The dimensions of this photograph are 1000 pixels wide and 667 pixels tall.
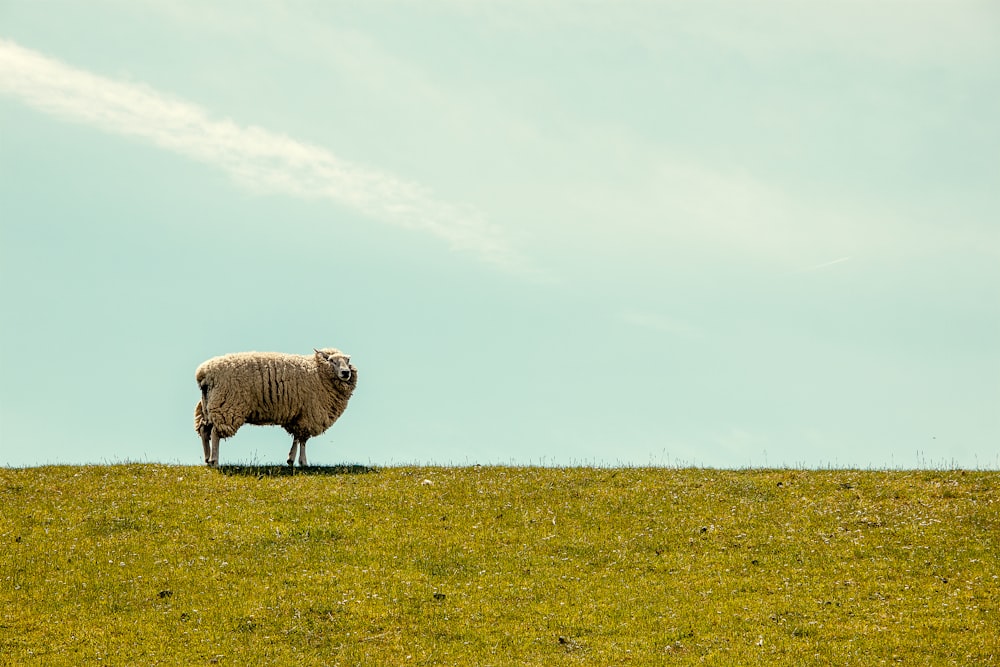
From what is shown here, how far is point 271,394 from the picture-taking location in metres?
35.0

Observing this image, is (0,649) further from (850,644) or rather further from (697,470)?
(697,470)

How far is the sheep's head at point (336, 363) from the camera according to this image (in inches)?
1422

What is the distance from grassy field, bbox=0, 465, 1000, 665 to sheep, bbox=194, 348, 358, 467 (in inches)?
106

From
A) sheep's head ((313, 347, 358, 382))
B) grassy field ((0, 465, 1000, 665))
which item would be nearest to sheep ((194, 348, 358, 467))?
sheep's head ((313, 347, 358, 382))

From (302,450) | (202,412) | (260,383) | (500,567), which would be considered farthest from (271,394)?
(500,567)

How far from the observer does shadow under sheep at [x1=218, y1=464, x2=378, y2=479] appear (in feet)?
107

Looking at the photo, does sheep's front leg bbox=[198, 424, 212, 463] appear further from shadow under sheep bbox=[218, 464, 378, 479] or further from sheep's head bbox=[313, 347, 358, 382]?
sheep's head bbox=[313, 347, 358, 382]

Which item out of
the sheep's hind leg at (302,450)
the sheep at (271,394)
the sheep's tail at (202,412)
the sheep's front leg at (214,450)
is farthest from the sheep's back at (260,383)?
the sheep's front leg at (214,450)

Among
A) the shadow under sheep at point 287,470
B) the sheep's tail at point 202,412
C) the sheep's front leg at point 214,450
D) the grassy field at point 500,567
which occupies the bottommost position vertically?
the grassy field at point 500,567

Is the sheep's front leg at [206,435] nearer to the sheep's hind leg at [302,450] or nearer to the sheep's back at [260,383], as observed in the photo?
the sheep's back at [260,383]

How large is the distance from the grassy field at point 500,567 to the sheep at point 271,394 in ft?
8.85

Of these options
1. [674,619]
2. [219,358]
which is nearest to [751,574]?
[674,619]

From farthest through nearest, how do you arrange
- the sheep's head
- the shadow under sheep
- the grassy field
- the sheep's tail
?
the sheep's head
the sheep's tail
the shadow under sheep
the grassy field

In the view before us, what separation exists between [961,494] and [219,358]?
877 inches
